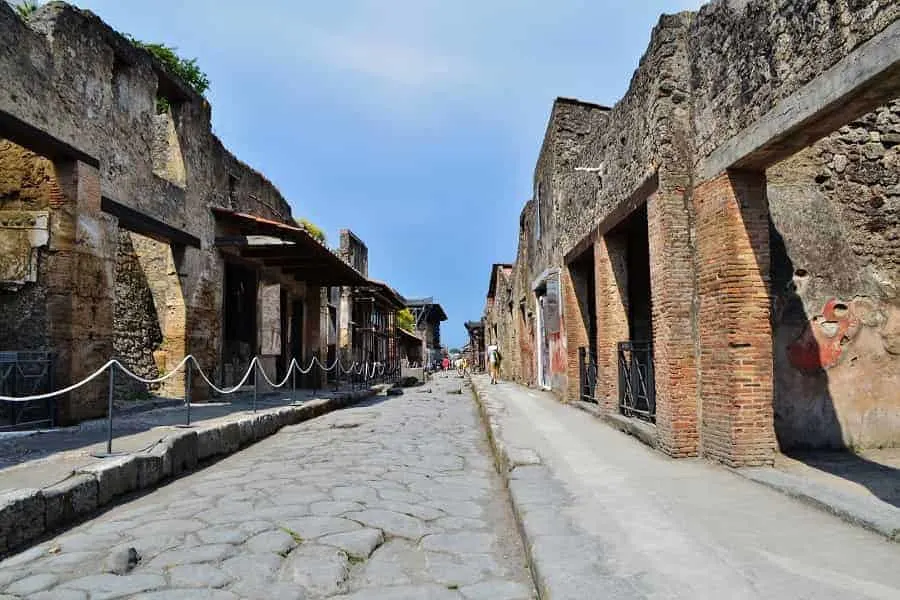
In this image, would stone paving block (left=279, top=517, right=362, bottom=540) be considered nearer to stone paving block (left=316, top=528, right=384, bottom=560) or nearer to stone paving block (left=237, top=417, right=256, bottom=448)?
stone paving block (left=316, top=528, right=384, bottom=560)

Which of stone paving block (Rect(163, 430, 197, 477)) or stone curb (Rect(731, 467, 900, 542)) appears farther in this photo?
stone paving block (Rect(163, 430, 197, 477))

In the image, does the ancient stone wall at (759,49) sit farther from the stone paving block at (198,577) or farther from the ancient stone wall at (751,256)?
the stone paving block at (198,577)

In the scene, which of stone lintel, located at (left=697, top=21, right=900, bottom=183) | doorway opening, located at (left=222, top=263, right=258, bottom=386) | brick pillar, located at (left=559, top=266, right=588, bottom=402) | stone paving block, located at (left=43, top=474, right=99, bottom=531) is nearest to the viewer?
stone lintel, located at (left=697, top=21, right=900, bottom=183)

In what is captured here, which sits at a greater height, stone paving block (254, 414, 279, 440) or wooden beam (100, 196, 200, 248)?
wooden beam (100, 196, 200, 248)

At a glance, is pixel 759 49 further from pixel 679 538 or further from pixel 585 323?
pixel 585 323

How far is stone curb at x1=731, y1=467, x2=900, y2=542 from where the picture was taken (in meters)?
3.18

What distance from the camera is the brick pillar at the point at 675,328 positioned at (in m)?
5.57

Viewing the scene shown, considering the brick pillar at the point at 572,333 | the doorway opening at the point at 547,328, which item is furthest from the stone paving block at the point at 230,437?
the doorway opening at the point at 547,328

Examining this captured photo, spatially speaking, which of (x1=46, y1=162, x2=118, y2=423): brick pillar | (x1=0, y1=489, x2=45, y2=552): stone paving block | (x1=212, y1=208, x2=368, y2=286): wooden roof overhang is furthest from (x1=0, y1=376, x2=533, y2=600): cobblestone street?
(x1=212, y1=208, x2=368, y2=286): wooden roof overhang

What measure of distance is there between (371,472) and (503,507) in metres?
1.57

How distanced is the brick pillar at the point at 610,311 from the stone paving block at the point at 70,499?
20.1ft

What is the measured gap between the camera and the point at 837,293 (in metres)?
5.91

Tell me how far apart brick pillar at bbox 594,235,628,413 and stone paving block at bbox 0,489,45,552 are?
6.50 metres

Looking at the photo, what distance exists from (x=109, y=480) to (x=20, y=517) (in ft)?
2.98
